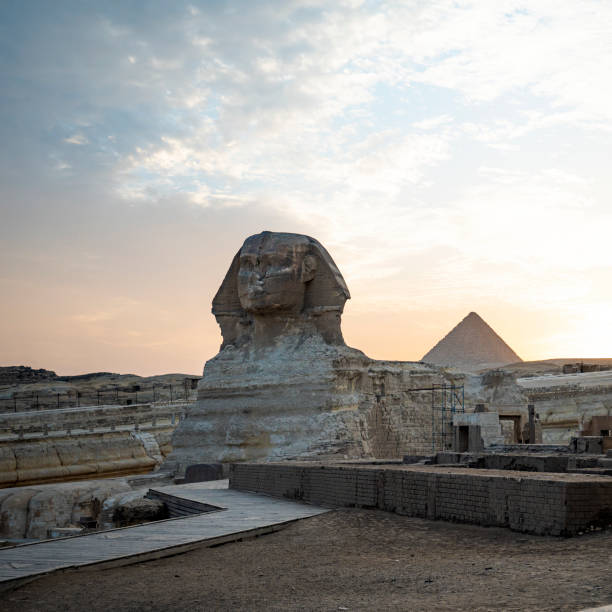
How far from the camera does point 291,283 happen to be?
55.7 feet

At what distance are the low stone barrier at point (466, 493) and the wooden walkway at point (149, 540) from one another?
1.30 feet

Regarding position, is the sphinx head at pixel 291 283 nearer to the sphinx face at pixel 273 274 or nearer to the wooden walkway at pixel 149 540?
the sphinx face at pixel 273 274

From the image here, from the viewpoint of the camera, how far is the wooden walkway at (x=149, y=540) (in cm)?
621

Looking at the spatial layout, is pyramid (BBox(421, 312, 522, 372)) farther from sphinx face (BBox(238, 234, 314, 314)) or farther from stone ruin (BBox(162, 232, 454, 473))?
sphinx face (BBox(238, 234, 314, 314))

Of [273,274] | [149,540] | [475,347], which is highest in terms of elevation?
[475,347]

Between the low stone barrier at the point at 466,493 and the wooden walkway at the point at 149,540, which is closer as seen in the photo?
the low stone barrier at the point at 466,493

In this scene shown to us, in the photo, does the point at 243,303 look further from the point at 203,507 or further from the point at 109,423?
the point at 109,423

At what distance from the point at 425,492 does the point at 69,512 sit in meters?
7.74

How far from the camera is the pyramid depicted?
247ft

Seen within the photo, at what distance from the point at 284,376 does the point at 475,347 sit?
204ft

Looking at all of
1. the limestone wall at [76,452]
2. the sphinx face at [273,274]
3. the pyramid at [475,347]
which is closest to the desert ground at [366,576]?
the sphinx face at [273,274]

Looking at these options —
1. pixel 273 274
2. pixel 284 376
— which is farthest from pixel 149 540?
pixel 273 274

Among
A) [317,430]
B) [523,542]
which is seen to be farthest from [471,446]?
[523,542]

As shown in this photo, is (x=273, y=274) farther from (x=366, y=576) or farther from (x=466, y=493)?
(x=366, y=576)
